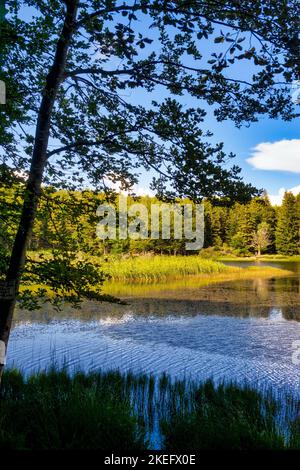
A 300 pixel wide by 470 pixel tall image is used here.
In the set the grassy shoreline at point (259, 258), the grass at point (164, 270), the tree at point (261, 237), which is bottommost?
the grassy shoreline at point (259, 258)

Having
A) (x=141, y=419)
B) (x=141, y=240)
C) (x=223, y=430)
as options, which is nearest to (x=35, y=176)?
(x=223, y=430)

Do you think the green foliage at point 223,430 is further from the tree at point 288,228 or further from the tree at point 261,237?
the tree at point 288,228

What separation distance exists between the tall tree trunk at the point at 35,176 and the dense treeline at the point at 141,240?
6.0 inches

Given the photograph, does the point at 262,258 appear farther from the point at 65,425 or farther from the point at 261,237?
the point at 65,425

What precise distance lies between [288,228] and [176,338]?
5625 centimetres

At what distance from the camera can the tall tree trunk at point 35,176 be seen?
4.88m

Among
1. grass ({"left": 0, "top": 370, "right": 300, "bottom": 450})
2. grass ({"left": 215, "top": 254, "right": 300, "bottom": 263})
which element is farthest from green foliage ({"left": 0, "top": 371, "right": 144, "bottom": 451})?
grass ({"left": 215, "top": 254, "right": 300, "bottom": 263})

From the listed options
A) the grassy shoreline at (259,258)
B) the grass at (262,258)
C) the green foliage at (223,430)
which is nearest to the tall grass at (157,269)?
the green foliage at (223,430)

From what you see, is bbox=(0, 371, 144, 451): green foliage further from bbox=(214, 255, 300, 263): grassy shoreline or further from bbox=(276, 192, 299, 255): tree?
bbox=(276, 192, 299, 255): tree

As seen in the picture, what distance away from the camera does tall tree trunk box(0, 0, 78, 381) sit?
4875 mm

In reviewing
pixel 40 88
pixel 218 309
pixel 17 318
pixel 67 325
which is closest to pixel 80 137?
pixel 40 88

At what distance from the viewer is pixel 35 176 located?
5.11 m

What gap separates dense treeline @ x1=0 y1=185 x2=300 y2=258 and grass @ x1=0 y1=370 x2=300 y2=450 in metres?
2.10
